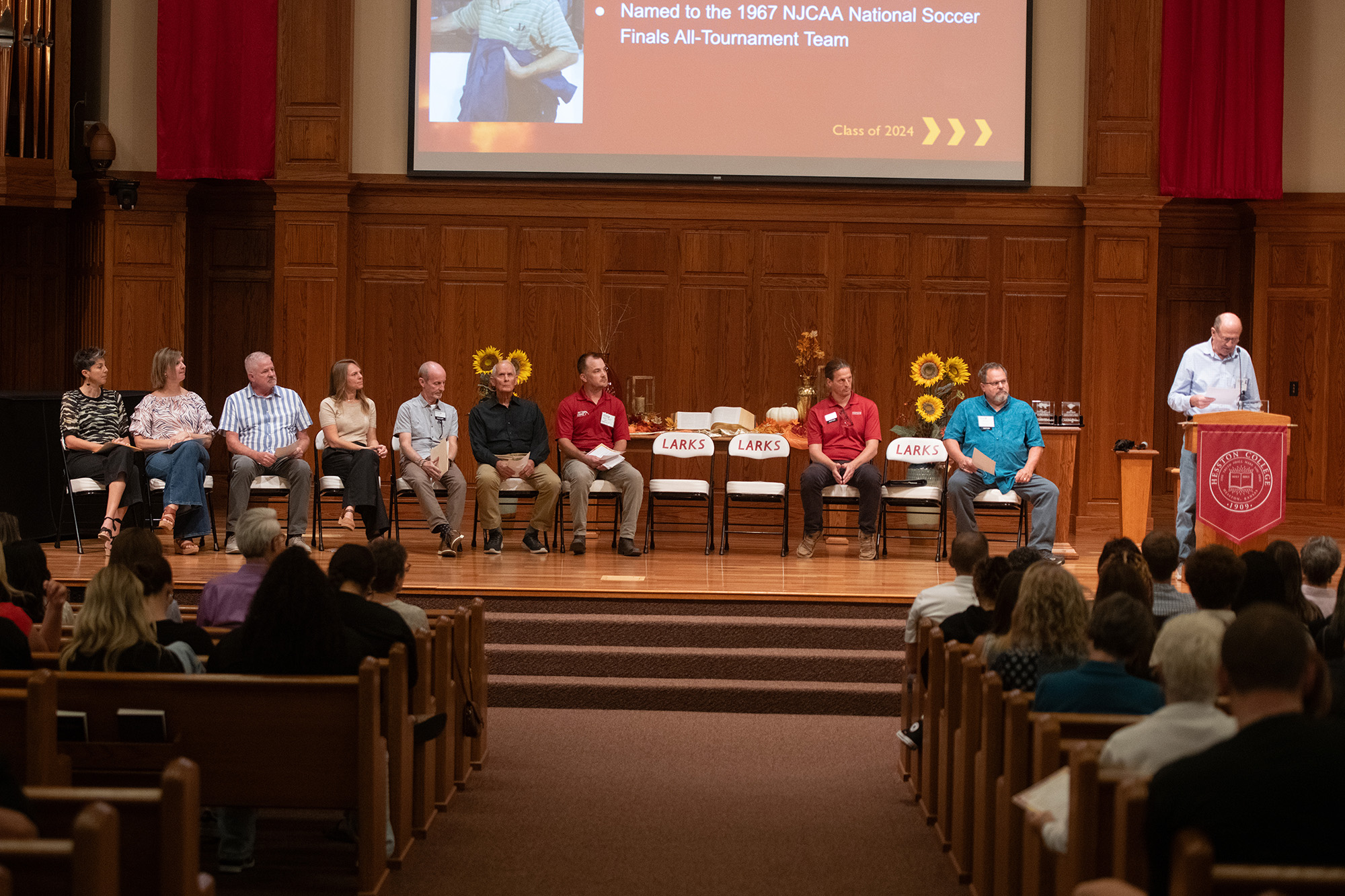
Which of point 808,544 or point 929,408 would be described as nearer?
point 808,544

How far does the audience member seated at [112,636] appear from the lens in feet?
11.4

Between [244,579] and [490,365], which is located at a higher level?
[490,365]

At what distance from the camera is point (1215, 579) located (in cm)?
391

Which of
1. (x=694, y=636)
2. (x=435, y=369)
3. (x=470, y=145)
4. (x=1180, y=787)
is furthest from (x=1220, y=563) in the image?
(x=470, y=145)

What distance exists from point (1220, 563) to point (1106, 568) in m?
0.31

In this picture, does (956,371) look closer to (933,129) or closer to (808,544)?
(808,544)

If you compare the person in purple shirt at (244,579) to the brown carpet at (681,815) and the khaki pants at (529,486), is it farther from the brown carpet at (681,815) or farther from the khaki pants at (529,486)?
the khaki pants at (529,486)

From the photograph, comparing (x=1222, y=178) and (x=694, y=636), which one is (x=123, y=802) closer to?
(x=694, y=636)

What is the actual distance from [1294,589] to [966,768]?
1297 mm

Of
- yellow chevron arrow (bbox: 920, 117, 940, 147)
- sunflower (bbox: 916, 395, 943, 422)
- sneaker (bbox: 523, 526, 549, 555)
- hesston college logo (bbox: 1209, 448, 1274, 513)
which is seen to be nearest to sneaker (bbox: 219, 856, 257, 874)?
sneaker (bbox: 523, 526, 549, 555)

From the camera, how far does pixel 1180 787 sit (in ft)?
6.63

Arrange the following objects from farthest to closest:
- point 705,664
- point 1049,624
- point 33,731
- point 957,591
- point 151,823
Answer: point 705,664 < point 957,591 < point 1049,624 < point 33,731 < point 151,823

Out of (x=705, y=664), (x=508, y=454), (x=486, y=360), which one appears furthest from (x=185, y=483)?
(x=705, y=664)

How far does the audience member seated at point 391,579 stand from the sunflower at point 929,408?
4596 millimetres
